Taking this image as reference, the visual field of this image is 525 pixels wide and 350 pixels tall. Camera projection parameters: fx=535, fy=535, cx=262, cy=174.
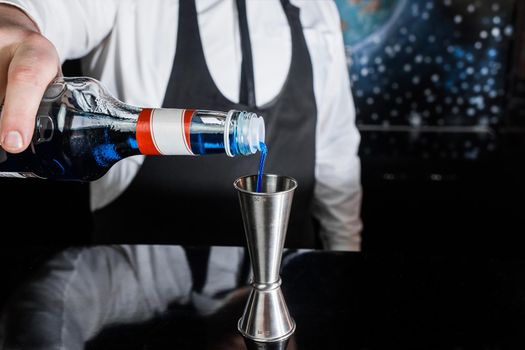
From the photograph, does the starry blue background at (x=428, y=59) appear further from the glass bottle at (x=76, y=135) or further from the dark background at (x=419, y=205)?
the glass bottle at (x=76, y=135)

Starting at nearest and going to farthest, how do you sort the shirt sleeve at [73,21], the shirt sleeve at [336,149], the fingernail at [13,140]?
1. the fingernail at [13,140]
2. the shirt sleeve at [73,21]
3. the shirt sleeve at [336,149]

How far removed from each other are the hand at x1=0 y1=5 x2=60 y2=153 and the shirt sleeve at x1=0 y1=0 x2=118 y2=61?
0.16 meters

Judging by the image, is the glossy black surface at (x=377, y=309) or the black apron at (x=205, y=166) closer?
the glossy black surface at (x=377, y=309)

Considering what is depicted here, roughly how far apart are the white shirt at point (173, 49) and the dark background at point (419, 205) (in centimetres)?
52

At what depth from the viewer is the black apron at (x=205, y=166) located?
1.17 meters

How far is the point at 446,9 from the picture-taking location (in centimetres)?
199

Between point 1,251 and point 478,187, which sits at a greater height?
point 1,251

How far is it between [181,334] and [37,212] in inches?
49.2

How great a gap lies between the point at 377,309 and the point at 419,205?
1.12 metres

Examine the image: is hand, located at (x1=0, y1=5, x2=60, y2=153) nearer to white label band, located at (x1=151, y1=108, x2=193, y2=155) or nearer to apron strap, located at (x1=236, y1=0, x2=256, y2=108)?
white label band, located at (x1=151, y1=108, x2=193, y2=155)

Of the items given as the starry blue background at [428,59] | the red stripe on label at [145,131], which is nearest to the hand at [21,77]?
the red stripe on label at [145,131]

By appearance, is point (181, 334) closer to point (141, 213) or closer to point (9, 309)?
point (9, 309)

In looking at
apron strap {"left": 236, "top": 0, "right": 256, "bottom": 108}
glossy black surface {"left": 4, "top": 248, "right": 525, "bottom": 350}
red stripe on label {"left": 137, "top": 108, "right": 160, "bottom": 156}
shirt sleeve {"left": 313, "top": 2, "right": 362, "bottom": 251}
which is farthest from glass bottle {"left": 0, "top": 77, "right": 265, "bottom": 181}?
shirt sleeve {"left": 313, "top": 2, "right": 362, "bottom": 251}

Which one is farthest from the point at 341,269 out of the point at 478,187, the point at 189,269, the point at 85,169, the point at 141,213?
the point at 478,187
